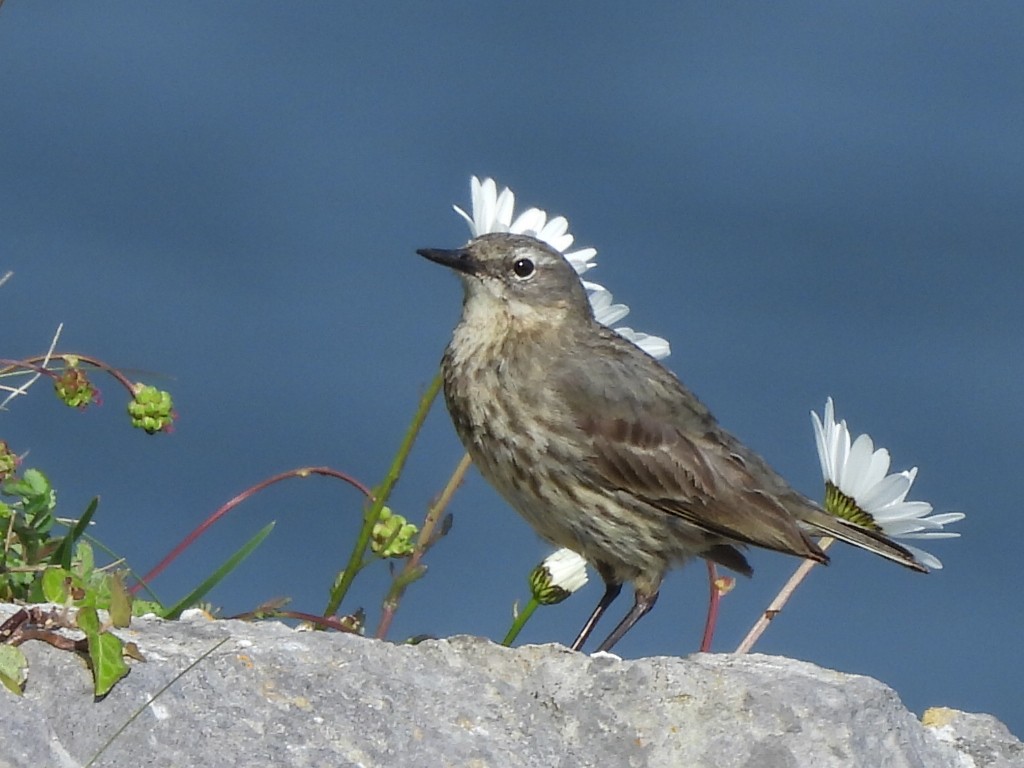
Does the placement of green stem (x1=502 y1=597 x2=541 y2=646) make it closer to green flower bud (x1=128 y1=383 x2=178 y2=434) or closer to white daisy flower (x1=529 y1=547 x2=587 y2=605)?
white daisy flower (x1=529 y1=547 x2=587 y2=605)

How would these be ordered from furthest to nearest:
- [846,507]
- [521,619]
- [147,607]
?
[846,507] < [521,619] < [147,607]

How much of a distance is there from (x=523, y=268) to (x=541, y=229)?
0.18 meters

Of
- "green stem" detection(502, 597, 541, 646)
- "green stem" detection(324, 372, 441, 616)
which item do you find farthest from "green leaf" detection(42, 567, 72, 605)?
"green stem" detection(502, 597, 541, 646)

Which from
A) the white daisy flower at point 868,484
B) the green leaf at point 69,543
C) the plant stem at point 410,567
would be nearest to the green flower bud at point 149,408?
the green leaf at point 69,543

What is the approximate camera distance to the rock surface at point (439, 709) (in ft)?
11.7

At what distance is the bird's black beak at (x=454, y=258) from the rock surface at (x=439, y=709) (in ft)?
6.67

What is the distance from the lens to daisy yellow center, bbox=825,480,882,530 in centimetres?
564

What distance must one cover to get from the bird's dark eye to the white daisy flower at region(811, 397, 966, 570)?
50.6 inches

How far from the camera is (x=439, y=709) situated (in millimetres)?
3994

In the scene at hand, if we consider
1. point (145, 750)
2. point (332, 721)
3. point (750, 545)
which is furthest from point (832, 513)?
point (145, 750)

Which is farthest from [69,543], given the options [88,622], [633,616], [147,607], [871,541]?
[871,541]

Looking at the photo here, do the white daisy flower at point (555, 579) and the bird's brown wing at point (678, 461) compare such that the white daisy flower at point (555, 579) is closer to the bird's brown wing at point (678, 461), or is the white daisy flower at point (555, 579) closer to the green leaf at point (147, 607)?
the bird's brown wing at point (678, 461)

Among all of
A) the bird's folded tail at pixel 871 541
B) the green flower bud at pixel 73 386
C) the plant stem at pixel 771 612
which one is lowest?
the green flower bud at pixel 73 386

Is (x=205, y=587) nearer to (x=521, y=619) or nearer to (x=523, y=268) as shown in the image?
(x=521, y=619)
